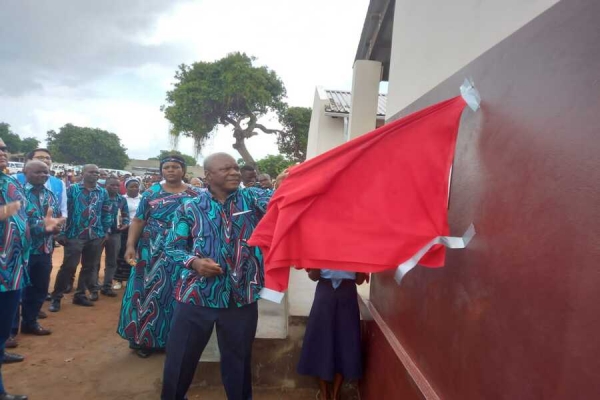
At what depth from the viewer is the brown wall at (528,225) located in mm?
1207

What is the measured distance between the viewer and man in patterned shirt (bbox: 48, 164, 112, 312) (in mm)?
5750

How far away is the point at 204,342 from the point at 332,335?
1.05 metres

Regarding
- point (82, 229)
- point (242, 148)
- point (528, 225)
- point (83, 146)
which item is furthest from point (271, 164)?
point (83, 146)

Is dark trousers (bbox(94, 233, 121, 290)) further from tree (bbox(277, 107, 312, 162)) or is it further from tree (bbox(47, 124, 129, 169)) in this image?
tree (bbox(47, 124, 129, 169))

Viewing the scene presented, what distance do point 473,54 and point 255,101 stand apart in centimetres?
2290

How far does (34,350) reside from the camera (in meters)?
4.58

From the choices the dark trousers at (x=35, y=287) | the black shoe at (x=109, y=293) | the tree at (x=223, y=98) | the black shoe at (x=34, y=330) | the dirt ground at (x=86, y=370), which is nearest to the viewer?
the dirt ground at (x=86, y=370)

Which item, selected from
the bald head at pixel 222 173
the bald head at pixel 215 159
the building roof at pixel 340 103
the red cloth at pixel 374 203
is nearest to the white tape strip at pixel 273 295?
the red cloth at pixel 374 203

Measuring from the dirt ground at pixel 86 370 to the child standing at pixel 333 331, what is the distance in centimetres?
67

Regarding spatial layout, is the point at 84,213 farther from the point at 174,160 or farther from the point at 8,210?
the point at 8,210

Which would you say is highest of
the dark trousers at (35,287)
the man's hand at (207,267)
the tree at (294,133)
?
the tree at (294,133)

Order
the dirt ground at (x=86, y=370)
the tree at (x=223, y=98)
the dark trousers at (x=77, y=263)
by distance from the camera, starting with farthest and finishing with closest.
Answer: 1. the tree at (x=223, y=98)
2. the dark trousers at (x=77, y=263)
3. the dirt ground at (x=86, y=370)

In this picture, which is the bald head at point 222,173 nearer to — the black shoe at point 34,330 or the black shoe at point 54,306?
the black shoe at point 34,330

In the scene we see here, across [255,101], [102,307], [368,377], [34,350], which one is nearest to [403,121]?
[368,377]
